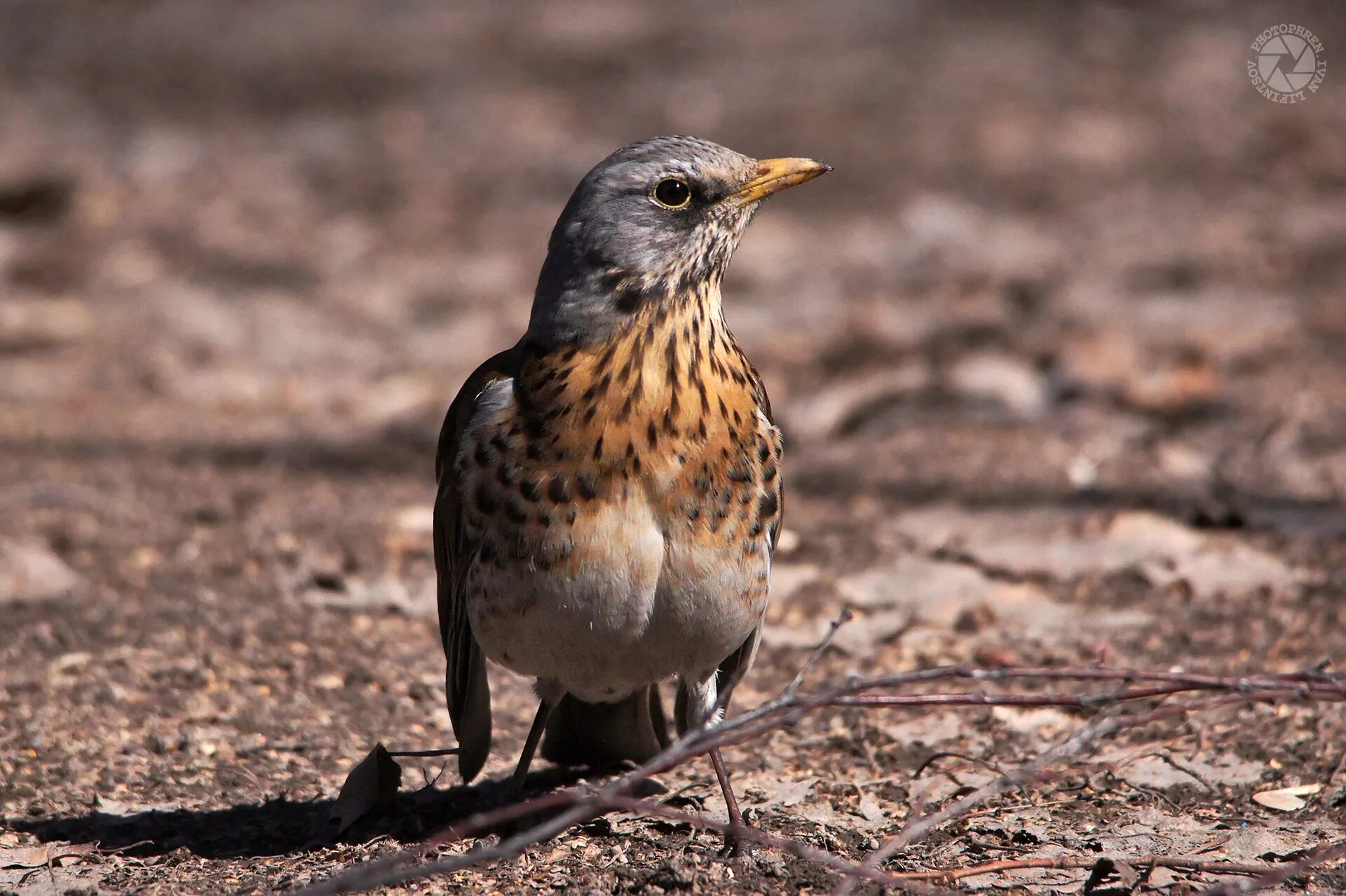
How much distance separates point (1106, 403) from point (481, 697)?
4.56m

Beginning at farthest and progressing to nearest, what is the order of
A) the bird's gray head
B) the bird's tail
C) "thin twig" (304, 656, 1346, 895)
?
the bird's tail → the bird's gray head → "thin twig" (304, 656, 1346, 895)

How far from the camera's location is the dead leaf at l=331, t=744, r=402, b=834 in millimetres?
4469

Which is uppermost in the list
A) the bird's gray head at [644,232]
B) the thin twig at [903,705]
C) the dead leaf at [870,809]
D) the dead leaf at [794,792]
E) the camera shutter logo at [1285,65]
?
the camera shutter logo at [1285,65]

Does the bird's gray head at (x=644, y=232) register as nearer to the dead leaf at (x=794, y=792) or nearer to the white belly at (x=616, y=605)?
the white belly at (x=616, y=605)

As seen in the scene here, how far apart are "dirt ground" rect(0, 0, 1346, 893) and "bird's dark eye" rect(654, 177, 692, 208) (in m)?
1.73

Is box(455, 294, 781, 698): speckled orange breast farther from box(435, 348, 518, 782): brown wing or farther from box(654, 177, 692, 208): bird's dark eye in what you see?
box(654, 177, 692, 208): bird's dark eye

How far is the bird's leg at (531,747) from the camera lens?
4656 mm

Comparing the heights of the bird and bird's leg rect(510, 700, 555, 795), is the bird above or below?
above

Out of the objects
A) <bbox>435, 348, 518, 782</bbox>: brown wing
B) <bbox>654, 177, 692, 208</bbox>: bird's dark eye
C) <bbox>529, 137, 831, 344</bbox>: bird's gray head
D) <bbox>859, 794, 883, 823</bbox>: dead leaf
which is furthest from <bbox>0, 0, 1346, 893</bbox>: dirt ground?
<bbox>654, 177, 692, 208</bbox>: bird's dark eye

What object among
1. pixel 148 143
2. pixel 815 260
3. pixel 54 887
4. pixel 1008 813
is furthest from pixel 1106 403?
pixel 148 143

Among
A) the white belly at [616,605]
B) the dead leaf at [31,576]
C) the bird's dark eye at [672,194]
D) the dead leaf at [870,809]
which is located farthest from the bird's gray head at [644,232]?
the dead leaf at [31,576]

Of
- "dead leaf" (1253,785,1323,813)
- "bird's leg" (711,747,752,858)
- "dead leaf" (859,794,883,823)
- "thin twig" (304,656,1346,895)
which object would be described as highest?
"thin twig" (304,656,1346,895)

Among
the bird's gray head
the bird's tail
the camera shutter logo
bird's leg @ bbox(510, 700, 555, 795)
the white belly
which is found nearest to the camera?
the white belly

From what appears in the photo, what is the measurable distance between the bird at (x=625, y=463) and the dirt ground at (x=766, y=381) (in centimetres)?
55
